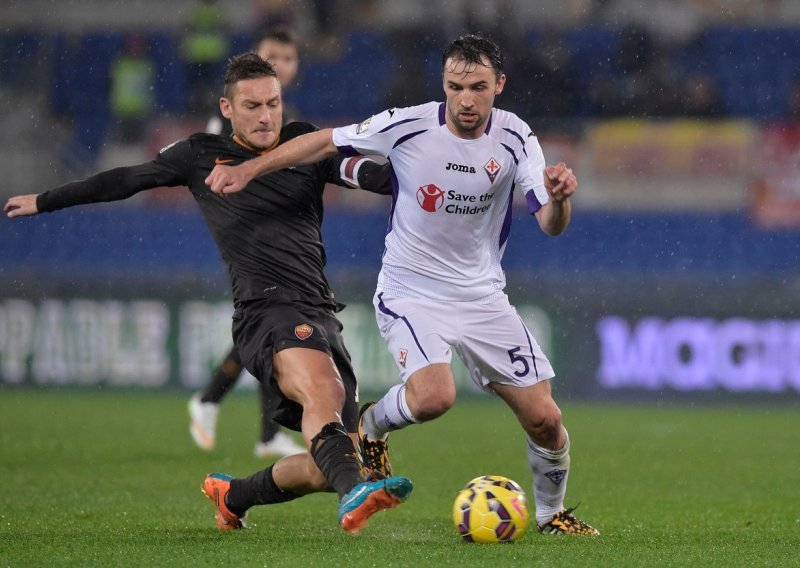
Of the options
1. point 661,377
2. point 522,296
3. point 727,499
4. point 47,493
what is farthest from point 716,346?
point 47,493

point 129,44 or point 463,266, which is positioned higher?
point 129,44

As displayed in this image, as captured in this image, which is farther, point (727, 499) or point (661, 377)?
point (661, 377)

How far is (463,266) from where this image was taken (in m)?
5.81

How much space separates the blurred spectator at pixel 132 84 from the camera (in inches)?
653

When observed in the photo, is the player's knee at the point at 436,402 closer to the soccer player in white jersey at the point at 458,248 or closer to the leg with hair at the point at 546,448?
the soccer player in white jersey at the point at 458,248

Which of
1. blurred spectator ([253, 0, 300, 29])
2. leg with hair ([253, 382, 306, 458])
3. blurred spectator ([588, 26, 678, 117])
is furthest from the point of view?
blurred spectator ([253, 0, 300, 29])

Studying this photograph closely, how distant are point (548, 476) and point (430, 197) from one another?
132cm

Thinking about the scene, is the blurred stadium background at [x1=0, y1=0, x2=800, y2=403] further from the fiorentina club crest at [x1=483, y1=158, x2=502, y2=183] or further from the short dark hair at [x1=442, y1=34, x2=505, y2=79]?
the short dark hair at [x1=442, y1=34, x2=505, y2=79]

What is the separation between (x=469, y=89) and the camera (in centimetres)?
553

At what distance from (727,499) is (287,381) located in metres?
2.92

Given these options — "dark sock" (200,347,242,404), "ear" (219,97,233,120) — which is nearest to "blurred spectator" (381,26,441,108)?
"dark sock" (200,347,242,404)

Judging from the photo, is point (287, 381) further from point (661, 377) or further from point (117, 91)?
point (117, 91)

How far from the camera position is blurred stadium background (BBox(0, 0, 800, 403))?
13062 millimetres

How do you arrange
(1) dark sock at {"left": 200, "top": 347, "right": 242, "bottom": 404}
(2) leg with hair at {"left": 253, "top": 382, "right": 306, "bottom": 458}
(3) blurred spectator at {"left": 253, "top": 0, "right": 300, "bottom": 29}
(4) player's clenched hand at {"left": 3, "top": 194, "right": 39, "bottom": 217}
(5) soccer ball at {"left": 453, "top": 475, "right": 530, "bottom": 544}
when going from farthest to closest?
(3) blurred spectator at {"left": 253, "top": 0, "right": 300, "bottom": 29} < (1) dark sock at {"left": 200, "top": 347, "right": 242, "bottom": 404} < (2) leg with hair at {"left": 253, "top": 382, "right": 306, "bottom": 458} < (4) player's clenched hand at {"left": 3, "top": 194, "right": 39, "bottom": 217} < (5) soccer ball at {"left": 453, "top": 475, "right": 530, "bottom": 544}
